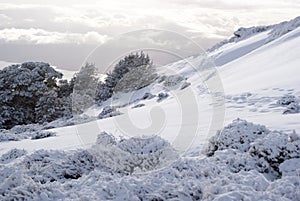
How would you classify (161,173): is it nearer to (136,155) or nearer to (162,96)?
(136,155)

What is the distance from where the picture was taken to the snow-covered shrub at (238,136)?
865 centimetres

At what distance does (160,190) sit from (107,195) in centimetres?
82

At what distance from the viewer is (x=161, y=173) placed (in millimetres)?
7242

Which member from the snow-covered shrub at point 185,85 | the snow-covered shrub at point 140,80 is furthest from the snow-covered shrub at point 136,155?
the snow-covered shrub at point 140,80

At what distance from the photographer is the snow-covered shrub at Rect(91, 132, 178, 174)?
8094 mm

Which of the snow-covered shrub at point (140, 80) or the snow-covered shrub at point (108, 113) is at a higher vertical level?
the snow-covered shrub at point (140, 80)

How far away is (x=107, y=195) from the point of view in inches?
247

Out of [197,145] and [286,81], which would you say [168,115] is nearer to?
[286,81]

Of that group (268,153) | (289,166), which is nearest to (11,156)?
(268,153)

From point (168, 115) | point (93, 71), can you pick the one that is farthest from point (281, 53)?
point (93, 71)

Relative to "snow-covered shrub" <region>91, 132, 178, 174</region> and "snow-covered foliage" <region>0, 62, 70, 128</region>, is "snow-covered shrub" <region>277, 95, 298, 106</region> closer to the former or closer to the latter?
"snow-covered shrub" <region>91, 132, 178, 174</region>

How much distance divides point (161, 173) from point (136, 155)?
4.16 feet

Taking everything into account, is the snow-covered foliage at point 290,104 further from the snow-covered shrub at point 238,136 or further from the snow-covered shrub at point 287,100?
the snow-covered shrub at point 238,136

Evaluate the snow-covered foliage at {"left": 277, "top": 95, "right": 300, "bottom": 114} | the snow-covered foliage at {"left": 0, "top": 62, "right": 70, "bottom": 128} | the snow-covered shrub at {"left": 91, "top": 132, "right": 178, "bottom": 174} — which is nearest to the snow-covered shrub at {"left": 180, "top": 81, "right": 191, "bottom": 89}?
the snow-covered foliage at {"left": 0, "top": 62, "right": 70, "bottom": 128}
